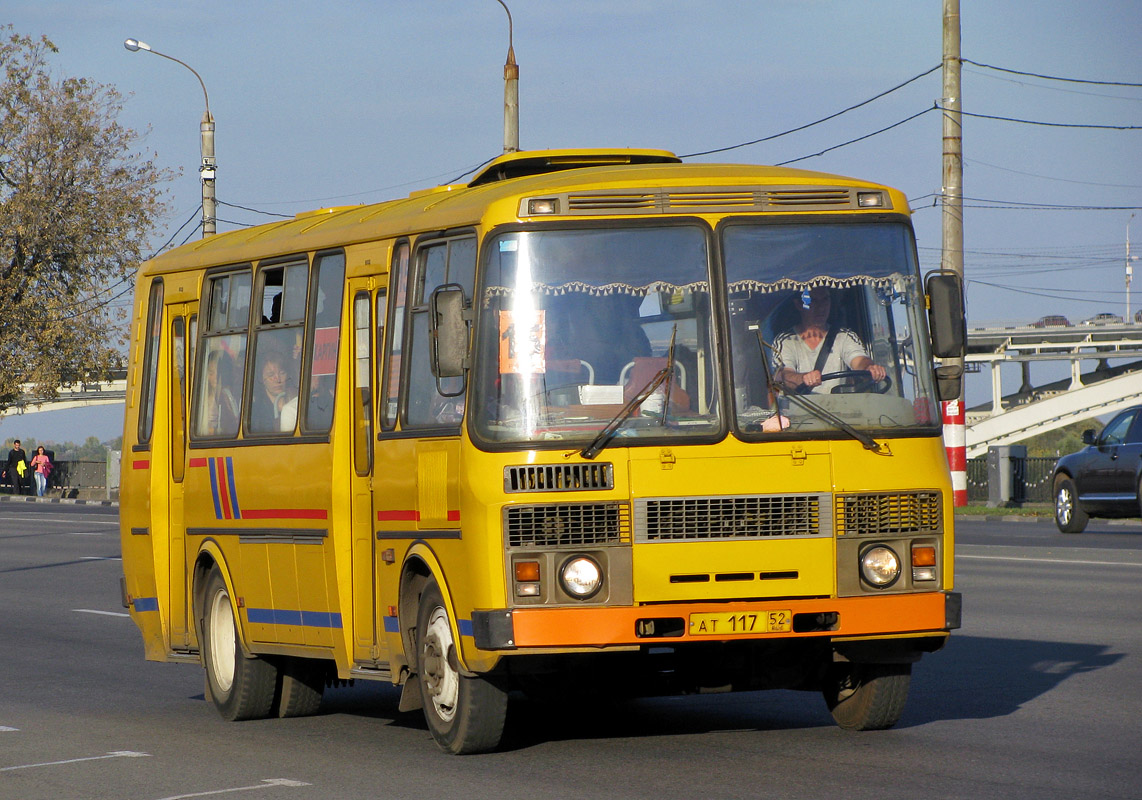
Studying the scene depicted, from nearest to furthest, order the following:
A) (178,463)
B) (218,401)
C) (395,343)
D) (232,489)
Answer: (395,343)
(232,489)
(218,401)
(178,463)

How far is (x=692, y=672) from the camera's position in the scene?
890 centimetres

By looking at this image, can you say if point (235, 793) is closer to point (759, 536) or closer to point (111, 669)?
point (759, 536)

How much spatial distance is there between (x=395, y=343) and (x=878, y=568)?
273 centimetres

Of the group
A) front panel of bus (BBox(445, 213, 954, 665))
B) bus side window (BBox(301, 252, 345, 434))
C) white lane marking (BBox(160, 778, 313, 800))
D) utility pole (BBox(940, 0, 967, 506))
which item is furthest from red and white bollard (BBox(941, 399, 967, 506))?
white lane marking (BBox(160, 778, 313, 800))

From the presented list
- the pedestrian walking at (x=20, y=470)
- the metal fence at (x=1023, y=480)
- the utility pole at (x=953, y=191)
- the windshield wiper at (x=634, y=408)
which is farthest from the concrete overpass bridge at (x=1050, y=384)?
the windshield wiper at (x=634, y=408)

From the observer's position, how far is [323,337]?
10398mm

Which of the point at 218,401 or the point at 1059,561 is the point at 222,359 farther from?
the point at 1059,561

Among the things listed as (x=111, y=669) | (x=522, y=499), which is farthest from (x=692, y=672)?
(x=111, y=669)

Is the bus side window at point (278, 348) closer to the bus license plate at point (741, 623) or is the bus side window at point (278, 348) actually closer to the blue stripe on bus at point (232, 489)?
the blue stripe on bus at point (232, 489)

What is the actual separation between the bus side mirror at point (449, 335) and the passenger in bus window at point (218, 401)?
3.10 metres

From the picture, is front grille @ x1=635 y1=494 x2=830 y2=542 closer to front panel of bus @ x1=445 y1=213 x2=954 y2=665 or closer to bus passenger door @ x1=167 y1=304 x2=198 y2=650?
front panel of bus @ x1=445 y1=213 x2=954 y2=665

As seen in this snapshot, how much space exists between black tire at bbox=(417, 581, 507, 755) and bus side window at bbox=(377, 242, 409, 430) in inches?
40.5

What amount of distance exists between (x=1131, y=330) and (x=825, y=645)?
91.0m

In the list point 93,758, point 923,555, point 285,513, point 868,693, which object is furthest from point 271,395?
point 923,555
